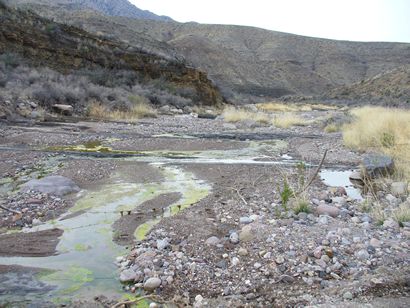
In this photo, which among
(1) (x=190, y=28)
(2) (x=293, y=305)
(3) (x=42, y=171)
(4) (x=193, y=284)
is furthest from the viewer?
(1) (x=190, y=28)

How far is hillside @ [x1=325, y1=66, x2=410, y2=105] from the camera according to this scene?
143ft

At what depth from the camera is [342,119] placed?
19.0 m

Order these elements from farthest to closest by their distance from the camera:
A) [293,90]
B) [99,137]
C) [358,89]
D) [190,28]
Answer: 1. [190,28]
2. [293,90]
3. [358,89]
4. [99,137]

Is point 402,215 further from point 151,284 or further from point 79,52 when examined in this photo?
point 79,52

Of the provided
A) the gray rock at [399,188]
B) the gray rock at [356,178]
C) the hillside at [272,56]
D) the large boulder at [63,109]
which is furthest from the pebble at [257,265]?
the hillside at [272,56]

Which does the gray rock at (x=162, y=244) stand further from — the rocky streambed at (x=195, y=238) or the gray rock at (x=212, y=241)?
the gray rock at (x=212, y=241)

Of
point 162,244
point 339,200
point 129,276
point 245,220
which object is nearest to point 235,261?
point 162,244

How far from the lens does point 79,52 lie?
27.9 m

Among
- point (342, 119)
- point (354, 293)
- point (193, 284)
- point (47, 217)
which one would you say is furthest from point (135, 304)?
point (342, 119)

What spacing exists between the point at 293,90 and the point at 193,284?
80.4m

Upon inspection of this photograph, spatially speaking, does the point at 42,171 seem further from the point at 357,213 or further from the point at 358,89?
the point at 358,89

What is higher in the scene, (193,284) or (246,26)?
(246,26)

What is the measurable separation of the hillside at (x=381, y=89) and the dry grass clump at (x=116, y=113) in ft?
89.8

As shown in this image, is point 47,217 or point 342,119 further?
point 342,119
